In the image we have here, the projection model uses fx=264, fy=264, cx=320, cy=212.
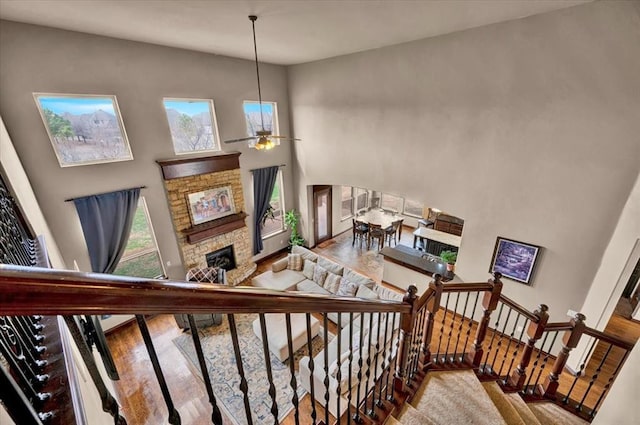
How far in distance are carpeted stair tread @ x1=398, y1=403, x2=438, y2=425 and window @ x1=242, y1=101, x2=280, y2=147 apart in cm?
586

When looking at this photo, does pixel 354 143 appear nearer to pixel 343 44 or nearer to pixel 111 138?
pixel 343 44

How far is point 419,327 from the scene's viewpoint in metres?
2.43

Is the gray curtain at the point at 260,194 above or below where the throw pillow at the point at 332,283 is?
above

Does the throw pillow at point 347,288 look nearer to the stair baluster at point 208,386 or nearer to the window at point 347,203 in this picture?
the window at point 347,203

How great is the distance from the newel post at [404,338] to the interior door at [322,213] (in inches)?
228

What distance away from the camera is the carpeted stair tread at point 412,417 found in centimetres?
197

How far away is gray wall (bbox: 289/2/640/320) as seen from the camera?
3150 millimetres

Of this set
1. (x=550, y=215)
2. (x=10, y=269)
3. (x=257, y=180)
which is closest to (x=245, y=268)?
(x=257, y=180)

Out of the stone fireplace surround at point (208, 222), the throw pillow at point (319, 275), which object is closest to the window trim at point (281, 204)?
the stone fireplace surround at point (208, 222)

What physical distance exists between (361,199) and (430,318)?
24.9 feet

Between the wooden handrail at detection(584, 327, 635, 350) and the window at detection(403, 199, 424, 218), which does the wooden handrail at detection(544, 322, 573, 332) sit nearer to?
the wooden handrail at detection(584, 327, 635, 350)

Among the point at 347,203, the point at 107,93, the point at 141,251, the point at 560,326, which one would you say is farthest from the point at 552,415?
the point at 347,203

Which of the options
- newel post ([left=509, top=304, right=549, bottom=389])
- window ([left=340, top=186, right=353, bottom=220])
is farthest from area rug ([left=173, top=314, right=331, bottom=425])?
window ([left=340, top=186, right=353, bottom=220])

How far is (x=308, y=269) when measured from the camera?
609 centimetres
